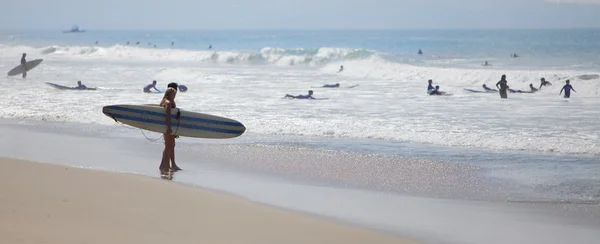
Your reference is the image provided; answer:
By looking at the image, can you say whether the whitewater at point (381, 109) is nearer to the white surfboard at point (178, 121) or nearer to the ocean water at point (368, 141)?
the ocean water at point (368, 141)

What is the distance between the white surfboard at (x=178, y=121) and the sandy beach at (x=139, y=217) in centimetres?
225

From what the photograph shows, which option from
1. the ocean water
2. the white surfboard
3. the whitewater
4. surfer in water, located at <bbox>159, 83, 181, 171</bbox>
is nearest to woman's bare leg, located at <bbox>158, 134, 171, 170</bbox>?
surfer in water, located at <bbox>159, 83, 181, 171</bbox>

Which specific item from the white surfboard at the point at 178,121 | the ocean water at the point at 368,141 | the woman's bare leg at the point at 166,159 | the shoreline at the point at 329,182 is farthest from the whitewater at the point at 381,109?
the woman's bare leg at the point at 166,159

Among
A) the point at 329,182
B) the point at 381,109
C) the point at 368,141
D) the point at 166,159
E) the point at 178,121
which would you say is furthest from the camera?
the point at 381,109

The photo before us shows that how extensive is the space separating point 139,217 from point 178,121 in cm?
415

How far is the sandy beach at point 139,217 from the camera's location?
19.3 ft

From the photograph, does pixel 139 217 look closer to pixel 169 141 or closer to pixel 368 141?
pixel 169 141

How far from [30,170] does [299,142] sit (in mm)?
5009

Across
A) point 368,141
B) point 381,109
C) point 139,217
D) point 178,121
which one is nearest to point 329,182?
point 178,121

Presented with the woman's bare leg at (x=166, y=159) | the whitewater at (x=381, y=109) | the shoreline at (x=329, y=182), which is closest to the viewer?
the shoreline at (x=329, y=182)

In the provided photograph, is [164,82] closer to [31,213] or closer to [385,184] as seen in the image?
[385,184]

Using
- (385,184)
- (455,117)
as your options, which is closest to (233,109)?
(455,117)

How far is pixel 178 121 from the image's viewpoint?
10.7m

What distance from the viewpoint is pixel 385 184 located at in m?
9.18
